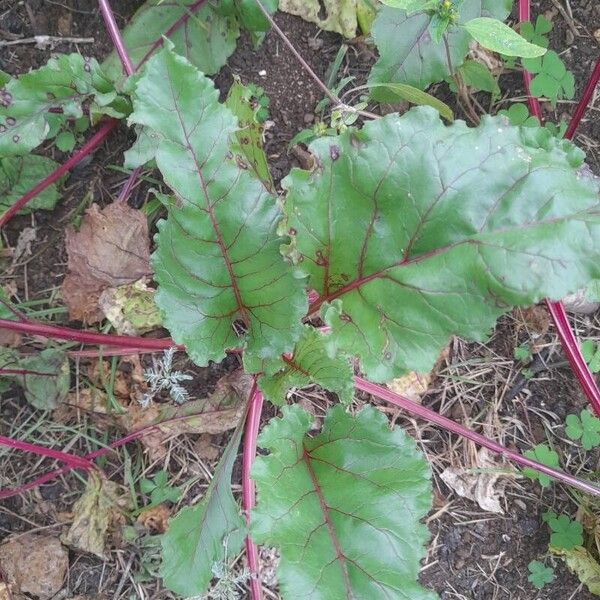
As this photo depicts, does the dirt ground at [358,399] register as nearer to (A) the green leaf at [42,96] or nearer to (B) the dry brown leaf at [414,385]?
(B) the dry brown leaf at [414,385]

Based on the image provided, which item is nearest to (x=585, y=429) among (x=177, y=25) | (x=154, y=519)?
(x=154, y=519)

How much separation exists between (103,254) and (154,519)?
2.39 feet

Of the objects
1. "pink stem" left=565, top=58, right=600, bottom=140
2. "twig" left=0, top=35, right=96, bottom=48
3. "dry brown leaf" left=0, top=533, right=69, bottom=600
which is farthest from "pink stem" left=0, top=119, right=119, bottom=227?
"pink stem" left=565, top=58, right=600, bottom=140

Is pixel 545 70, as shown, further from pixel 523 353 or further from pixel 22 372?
pixel 22 372

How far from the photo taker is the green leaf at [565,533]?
1894 millimetres

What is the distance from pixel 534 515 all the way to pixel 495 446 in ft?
0.91

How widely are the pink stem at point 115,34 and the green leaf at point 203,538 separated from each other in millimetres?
1057

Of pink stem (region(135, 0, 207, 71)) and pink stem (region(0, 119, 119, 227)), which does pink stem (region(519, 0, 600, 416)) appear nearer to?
pink stem (region(135, 0, 207, 71))

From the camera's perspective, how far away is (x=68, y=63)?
5.74ft

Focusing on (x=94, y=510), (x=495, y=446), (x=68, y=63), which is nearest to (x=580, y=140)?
(x=495, y=446)

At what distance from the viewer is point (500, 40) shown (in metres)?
1.39

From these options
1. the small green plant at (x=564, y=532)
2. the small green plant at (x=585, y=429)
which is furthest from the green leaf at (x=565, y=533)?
the small green plant at (x=585, y=429)

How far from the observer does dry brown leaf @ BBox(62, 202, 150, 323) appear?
1842mm

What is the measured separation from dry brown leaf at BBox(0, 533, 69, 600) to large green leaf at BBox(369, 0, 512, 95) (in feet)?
4.83
